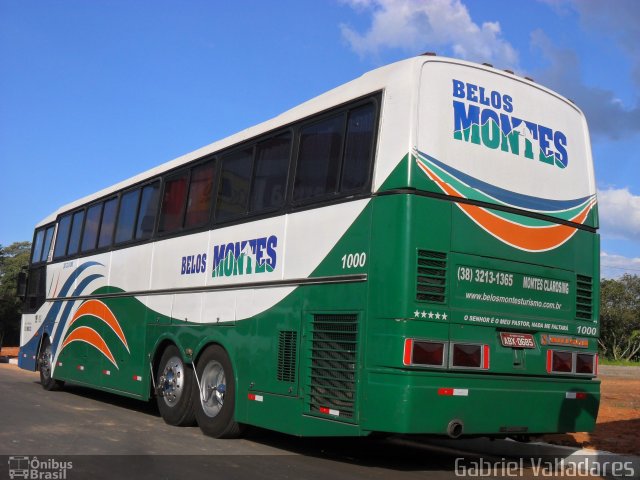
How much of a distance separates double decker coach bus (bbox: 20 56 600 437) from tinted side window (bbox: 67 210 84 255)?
19.6 feet

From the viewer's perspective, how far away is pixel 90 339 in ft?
45.4

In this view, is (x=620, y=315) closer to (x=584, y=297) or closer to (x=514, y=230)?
(x=584, y=297)

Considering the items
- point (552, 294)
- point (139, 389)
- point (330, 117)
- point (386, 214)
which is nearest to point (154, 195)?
point (139, 389)

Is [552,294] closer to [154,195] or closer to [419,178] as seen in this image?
[419,178]

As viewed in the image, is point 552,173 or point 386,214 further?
point 552,173

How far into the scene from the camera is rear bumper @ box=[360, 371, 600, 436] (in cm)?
673

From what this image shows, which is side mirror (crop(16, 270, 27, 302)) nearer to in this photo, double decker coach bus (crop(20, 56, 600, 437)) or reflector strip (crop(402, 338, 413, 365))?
double decker coach bus (crop(20, 56, 600, 437))

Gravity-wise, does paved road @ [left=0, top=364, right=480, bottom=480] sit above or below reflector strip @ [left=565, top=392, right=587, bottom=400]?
below

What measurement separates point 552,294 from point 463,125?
211 centimetres

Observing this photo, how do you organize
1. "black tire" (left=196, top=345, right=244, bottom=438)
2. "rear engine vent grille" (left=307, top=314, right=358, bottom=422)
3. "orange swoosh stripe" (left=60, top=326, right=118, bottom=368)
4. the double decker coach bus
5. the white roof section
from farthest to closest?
"orange swoosh stripe" (left=60, top=326, right=118, bottom=368) → "black tire" (left=196, top=345, right=244, bottom=438) → the white roof section → "rear engine vent grille" (left=307, top=314, right=358, bottom=422) → the double decker coach bus

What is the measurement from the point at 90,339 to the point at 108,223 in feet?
7.35

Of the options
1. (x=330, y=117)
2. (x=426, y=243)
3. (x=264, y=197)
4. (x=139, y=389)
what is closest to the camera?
(x=426, y=243)

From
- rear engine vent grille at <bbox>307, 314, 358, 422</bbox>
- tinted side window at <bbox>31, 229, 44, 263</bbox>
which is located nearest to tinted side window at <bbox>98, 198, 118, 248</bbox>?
tinted side window at <bbox>31, 229, 44, 263</bbox>

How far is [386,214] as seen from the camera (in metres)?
7.08
